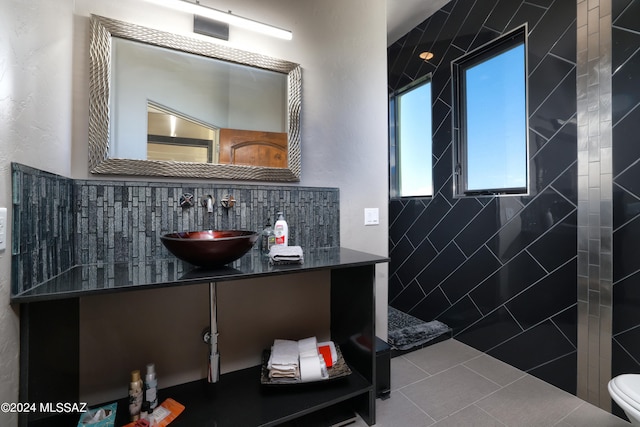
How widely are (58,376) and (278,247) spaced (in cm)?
93

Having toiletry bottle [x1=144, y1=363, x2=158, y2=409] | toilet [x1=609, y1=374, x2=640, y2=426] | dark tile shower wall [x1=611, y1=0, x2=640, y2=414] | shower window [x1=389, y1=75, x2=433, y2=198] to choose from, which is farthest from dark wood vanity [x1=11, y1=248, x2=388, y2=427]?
shower window [x1=389, y1=75, x2=433, y2=198]

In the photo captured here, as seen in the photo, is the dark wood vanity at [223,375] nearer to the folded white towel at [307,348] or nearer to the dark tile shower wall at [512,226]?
the folded white towel at [307,348]

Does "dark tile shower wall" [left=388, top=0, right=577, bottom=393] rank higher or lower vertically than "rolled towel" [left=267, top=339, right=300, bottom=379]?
higher

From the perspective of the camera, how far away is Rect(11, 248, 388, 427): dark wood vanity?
33.8 inches

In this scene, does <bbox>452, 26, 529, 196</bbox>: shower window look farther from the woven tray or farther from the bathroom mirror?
the woven tray

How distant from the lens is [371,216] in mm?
1895

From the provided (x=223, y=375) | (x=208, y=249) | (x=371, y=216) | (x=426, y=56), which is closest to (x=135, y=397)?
(x=223, y=375)

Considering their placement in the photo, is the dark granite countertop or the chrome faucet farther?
the chrome faucet

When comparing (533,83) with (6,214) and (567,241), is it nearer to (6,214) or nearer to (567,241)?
(567,241)

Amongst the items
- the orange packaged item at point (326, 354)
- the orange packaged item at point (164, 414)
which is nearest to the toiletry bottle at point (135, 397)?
the orange packaged item at point (164, 414)

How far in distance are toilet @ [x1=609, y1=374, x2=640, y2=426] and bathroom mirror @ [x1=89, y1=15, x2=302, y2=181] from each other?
1.69 meters

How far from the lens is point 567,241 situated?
1671 millimetres

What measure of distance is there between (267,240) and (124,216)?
671mm

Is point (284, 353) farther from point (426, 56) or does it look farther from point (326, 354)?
point (426, 56)
